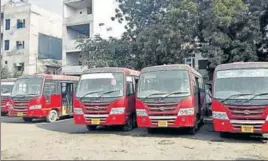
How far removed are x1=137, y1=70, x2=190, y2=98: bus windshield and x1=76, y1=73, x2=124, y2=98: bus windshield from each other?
98 centimetres

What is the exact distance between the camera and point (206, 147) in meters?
9.51

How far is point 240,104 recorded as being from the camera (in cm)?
1030

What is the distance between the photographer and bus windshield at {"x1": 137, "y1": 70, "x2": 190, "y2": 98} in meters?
11.5

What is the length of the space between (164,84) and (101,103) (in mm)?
2400

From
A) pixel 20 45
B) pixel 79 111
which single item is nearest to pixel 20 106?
pixel 79 111

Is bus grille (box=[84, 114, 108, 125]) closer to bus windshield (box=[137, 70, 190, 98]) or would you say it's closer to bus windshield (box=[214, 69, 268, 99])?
bus windshield (box=[137, 70, 190, 98])

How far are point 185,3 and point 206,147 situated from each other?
11.4m

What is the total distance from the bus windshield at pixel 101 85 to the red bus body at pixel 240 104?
3.57 metres

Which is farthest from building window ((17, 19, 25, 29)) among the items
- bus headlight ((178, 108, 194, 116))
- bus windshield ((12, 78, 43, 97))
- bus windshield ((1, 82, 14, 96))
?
bus headlight ((178, 108, 194, 116))

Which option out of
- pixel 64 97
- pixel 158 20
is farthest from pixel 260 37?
pixel 64 97

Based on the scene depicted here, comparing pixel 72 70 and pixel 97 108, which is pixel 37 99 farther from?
pixel 72 70

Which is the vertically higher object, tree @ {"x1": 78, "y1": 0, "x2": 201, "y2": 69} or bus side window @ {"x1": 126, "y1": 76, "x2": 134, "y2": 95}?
tree @ {"x1": 78, "y1": 0, "x2": 201, "y2": 69}

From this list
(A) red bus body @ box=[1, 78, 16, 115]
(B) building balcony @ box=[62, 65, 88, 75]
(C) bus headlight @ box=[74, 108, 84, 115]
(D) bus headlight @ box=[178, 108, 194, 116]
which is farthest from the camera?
(B) building balcony @ box=[62, 65, 88, 75]

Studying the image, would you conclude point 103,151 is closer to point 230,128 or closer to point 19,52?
point 230,128
